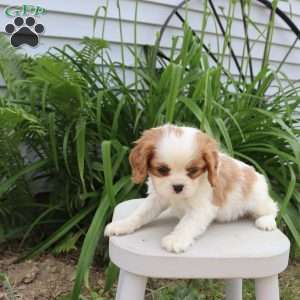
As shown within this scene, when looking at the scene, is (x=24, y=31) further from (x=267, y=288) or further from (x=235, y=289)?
(x=267, y=288)

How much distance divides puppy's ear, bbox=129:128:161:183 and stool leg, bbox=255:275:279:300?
440mm

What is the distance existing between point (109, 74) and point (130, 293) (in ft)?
5.67

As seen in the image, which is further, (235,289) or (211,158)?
(235,289)

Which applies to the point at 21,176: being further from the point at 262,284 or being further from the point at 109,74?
the point at 262,284

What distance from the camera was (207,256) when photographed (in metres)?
1.29

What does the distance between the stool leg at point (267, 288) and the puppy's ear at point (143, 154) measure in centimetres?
44

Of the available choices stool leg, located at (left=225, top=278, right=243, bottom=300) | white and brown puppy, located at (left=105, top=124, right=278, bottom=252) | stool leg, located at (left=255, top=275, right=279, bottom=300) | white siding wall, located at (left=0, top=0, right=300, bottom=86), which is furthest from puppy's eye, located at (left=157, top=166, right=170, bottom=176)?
white siding wall, located at (left=0, top=0, right=300, bottom=86)

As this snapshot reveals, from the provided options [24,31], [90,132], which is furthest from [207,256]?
[24,31]

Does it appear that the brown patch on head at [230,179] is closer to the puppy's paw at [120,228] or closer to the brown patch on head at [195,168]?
the brown patch on head at [195,168]

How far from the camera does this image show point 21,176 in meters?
2.58

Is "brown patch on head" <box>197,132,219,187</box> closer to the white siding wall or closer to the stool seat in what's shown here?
the stool seat

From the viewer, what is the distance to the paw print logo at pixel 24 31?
304cm

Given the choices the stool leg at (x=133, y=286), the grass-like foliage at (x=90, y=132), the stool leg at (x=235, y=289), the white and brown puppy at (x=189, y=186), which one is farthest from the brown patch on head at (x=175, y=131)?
the grass-like foliage at (x=90, y=132)

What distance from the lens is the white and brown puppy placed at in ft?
4.32
